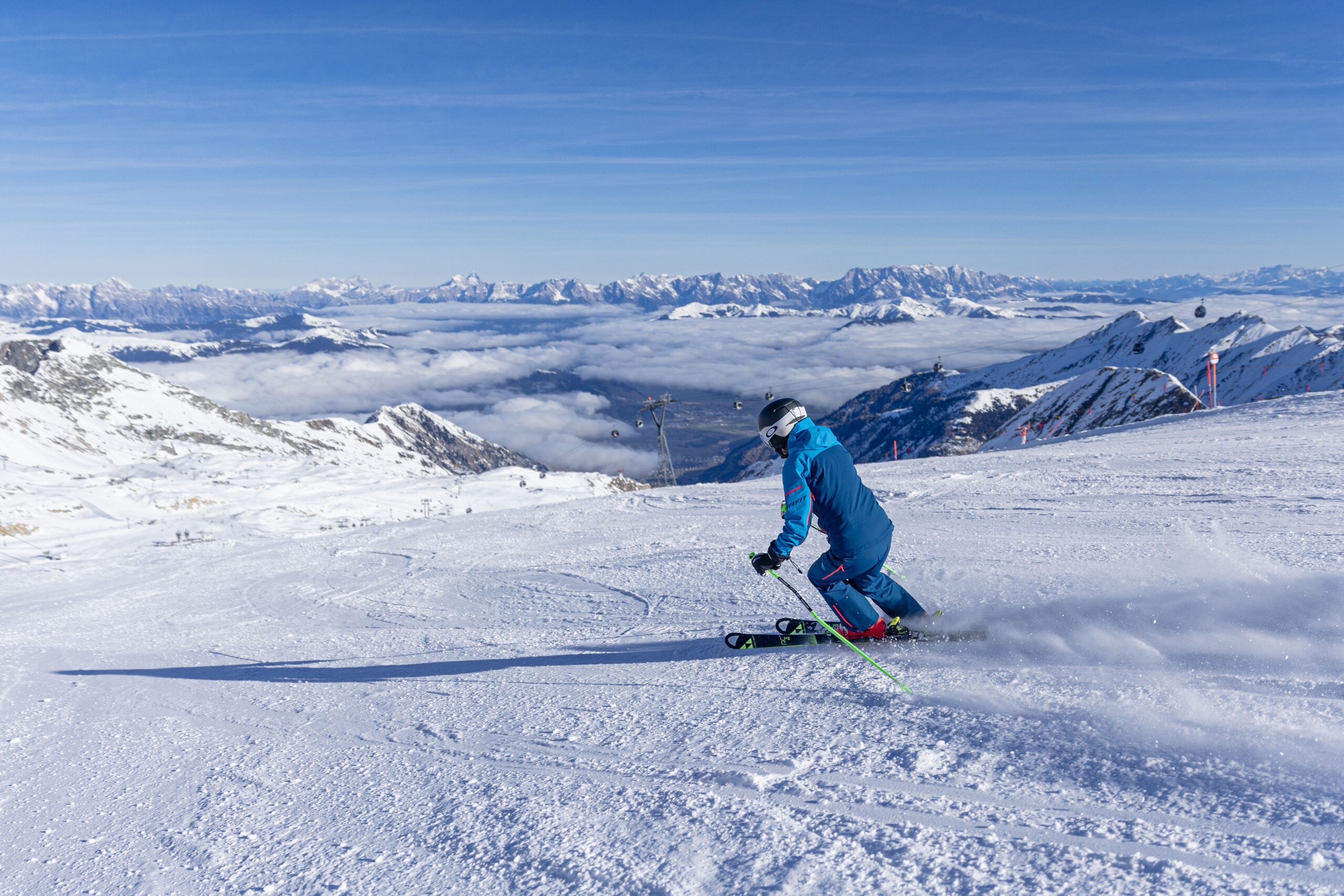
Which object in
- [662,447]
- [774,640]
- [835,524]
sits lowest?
[662,447]

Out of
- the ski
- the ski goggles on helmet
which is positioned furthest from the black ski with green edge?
the ski goggles on helmet

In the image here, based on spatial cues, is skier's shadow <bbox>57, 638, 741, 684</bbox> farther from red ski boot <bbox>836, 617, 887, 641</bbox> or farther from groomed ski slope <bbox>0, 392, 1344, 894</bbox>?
red ski boot <bbox>836, 617, 887, 641</bbox>

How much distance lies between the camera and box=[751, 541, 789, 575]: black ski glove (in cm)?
629

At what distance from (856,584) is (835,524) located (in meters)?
0.63

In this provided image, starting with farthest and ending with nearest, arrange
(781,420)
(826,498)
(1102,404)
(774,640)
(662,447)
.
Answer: (1102,404)
(662,447)
(774,640)
(781,420)
(826,498)

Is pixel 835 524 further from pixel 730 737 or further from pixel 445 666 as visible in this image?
pixel 445 666

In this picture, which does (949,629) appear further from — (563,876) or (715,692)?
(563,876)

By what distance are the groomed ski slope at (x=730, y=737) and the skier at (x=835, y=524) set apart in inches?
16.4

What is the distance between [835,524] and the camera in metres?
6.37

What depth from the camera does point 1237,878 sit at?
3143mm

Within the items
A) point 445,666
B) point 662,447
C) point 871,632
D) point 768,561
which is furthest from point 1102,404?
point 445,666

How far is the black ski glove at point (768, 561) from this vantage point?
629cm

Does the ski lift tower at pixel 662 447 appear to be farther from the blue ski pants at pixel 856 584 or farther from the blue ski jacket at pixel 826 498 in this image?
the blue ski jacket at pixel 826 498

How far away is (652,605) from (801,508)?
3.78 metres
